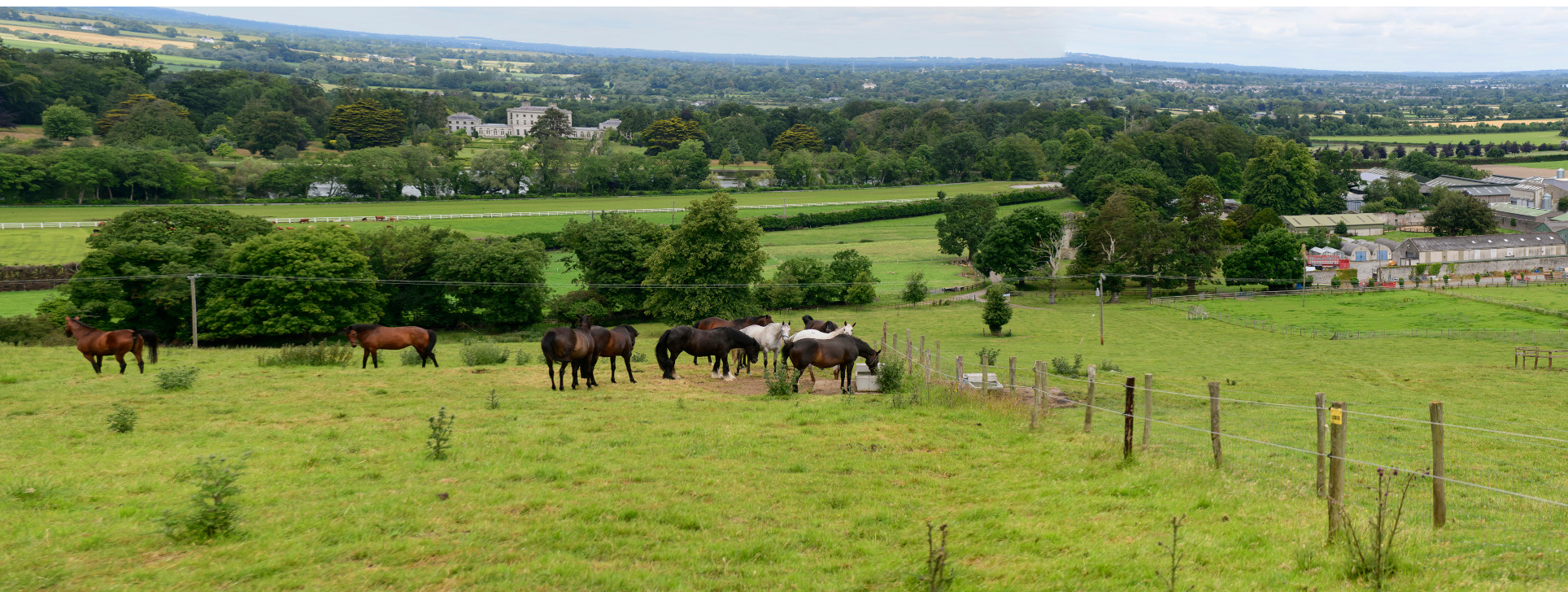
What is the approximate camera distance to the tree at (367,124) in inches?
5020

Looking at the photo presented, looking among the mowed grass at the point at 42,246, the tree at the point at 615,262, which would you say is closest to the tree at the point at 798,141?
the mowed grass at the point at 42,246

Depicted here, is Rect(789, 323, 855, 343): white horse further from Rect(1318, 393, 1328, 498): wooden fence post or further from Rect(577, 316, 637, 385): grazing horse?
Rect(1318, 393, 1328, 498): wooden fence post

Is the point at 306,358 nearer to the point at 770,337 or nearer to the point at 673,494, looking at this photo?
the point at 770,337

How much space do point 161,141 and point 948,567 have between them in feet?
405

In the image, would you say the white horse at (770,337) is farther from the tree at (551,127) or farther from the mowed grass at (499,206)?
the tree at (551,127)

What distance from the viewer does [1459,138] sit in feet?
577

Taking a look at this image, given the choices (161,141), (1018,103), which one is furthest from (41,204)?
(1018,103)

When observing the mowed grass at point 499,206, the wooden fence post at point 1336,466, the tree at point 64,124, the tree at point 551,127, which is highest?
the tree at point 551,127

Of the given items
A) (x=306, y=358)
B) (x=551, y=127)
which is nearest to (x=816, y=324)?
(x=306, y=358)

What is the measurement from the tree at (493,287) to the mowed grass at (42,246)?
2624cm

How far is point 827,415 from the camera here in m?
13.8

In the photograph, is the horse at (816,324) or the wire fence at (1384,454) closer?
the wire fence at (1384,454)

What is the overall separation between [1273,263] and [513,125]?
158 m

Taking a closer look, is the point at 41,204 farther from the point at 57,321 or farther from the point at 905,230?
the point at 905,230
